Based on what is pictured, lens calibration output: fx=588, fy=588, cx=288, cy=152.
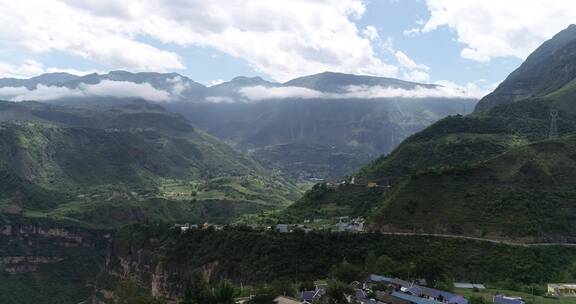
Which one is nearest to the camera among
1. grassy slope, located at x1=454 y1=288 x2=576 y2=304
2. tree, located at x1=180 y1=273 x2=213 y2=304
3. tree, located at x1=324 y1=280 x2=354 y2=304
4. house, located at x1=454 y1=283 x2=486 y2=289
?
tree, located at x1=324 y1=280 x2=354 y2=304

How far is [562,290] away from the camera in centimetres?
9406

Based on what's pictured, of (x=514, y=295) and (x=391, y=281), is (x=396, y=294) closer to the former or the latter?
(x=391, y=281)

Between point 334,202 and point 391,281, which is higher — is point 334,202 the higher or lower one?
the higher one

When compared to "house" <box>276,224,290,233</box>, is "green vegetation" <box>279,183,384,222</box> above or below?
above

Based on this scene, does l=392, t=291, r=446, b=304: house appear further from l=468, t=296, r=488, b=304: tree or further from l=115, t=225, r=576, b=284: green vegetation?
l=115, t=225, r=576, b=284: green vegetation

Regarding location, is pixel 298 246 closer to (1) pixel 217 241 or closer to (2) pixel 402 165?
(1) pixel 217 241

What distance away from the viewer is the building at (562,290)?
9319cm

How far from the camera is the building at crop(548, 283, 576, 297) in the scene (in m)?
93.2

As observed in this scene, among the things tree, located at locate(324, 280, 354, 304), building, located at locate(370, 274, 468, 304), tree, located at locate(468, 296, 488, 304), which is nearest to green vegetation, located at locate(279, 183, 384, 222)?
→ building, located at locate(370, 274, 468, 304)

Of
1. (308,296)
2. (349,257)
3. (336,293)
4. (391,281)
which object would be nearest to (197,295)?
(308,296)

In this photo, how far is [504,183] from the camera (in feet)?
436

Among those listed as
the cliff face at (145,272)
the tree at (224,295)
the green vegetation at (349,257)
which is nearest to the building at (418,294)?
the green vegetation at (349,257)

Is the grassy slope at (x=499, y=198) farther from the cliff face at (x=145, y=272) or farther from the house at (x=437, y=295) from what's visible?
the cliff face at (x=145, y=272)

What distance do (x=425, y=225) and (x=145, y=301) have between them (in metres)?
64.4
